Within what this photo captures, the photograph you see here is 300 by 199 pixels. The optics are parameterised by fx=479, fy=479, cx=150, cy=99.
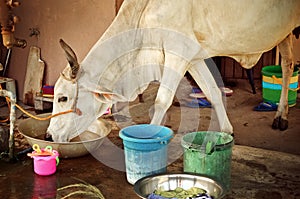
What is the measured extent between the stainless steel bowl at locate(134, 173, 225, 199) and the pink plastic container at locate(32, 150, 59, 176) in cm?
76

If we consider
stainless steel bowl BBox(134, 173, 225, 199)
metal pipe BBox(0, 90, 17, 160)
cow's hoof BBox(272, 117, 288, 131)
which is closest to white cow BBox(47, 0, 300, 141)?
metal pipe BBox(0, 90, 17, 160)

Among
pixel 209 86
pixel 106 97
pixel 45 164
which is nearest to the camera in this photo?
pixel 45 164

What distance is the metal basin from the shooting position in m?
3.48

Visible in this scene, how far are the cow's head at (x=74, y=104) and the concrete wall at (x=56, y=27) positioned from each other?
1.74 m

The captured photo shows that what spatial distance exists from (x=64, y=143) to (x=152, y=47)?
3.14 ft

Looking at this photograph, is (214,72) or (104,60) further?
(214,72)

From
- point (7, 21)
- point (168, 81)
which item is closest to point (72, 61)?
point (168, 81)

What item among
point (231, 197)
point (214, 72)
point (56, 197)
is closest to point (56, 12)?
point (214, 72)

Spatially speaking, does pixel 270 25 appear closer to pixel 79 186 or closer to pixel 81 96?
pixel 81 96

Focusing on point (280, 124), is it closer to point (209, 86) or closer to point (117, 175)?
point (209, 86)

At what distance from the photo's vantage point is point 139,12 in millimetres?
3574

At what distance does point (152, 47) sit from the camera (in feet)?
11.7

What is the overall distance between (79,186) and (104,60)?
96 cm

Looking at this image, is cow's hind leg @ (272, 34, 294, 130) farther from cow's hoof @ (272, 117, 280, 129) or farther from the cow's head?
the cow's head
